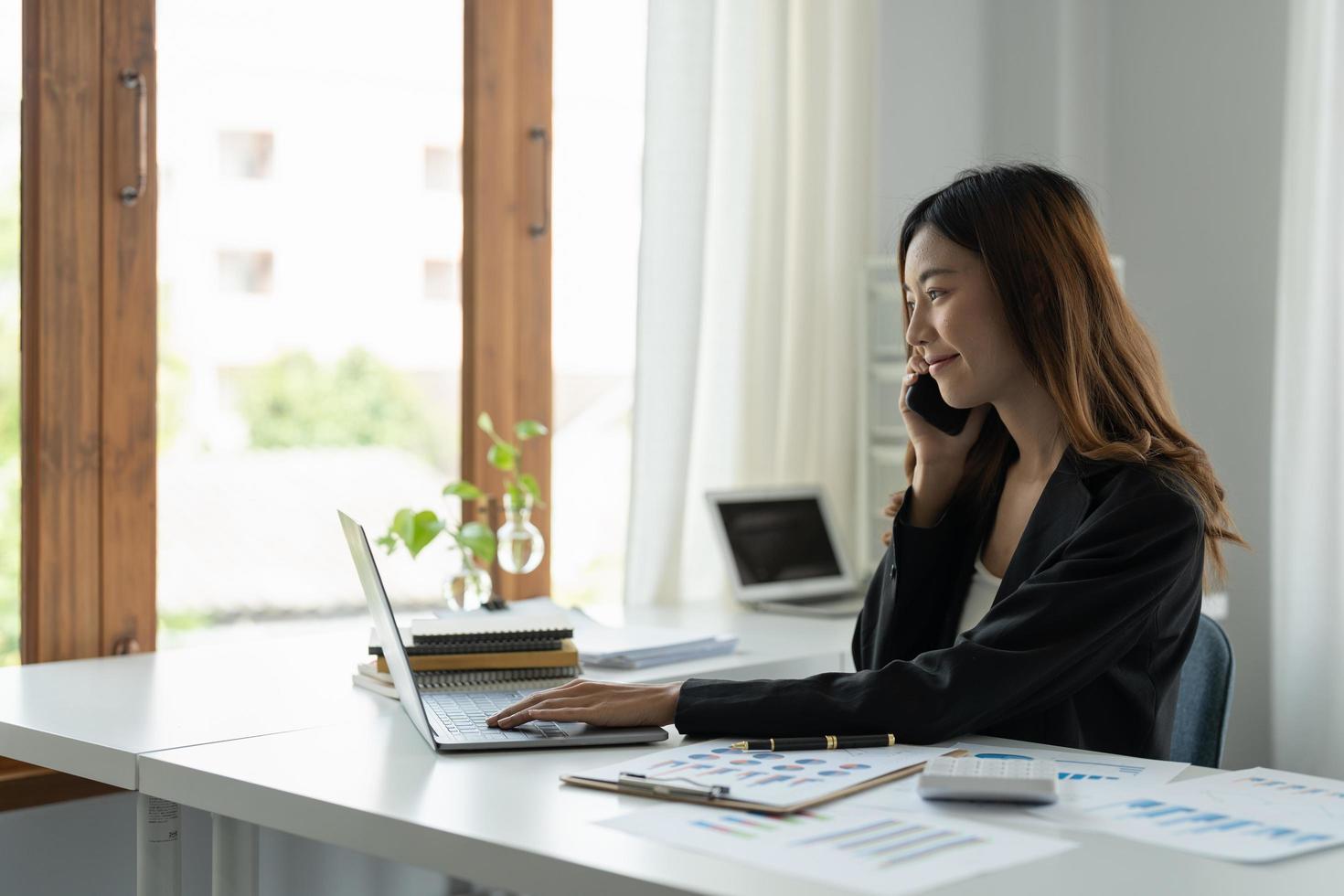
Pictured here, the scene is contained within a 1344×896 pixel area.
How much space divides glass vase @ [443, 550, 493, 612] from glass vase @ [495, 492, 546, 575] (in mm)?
51

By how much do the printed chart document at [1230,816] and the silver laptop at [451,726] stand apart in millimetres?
423

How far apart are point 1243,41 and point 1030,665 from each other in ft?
7.62

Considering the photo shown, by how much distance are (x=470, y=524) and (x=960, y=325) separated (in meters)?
1.06

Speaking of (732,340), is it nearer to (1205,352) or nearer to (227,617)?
(1205,352)

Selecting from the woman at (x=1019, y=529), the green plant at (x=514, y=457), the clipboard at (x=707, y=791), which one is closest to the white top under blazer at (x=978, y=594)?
the woman at (x=1019, y=529)

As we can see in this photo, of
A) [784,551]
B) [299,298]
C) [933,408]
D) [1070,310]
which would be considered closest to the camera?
[1070,310]

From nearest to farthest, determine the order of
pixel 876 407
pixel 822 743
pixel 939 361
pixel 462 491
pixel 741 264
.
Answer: pixel 822 743 → pixel 939 361 → pixel 462 491 → pixel 741 264 → pixel 876 407

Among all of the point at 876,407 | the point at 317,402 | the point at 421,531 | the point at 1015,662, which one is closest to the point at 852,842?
the point at 1015,662

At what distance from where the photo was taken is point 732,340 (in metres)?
2.75

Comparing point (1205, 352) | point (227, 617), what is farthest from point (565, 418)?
point (227, 617)

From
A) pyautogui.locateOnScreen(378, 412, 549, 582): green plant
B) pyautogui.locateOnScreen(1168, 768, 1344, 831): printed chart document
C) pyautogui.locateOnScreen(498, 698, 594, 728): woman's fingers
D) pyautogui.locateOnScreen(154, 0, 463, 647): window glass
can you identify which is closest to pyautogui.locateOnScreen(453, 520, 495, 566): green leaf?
pyautogui.locateOnScreen(378, 412, 549, 582): green plant

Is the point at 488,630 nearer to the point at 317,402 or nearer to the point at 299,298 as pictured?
the point at 299,298

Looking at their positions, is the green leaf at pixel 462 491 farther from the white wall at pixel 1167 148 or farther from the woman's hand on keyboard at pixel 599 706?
the white wall at pixel 1167 148

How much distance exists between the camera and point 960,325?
1.53 m
